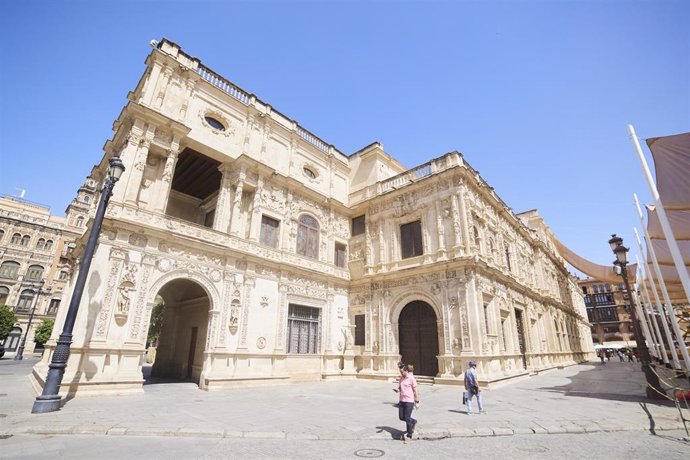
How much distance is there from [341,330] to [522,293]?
13.0 meters

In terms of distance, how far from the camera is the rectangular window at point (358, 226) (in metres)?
21.1

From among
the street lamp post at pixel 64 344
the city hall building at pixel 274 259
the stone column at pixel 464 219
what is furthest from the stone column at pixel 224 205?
the stone column at pixel 464 219

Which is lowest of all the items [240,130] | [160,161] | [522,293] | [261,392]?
[261,392]

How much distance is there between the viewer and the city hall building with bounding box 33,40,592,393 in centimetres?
1199

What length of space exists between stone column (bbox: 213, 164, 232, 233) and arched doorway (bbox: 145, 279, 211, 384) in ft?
9.86

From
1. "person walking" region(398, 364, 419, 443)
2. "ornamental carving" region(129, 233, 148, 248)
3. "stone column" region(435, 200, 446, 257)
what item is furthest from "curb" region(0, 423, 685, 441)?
"stone column" region(435, 200, 446, 257)

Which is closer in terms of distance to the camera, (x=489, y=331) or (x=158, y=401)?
(x=158, y=401)

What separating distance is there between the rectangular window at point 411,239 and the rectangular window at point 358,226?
2.87 m

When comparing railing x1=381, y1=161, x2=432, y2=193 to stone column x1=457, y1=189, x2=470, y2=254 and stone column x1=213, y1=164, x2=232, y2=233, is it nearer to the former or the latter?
stone column x1=457, y1=189, x2=470, y2=254

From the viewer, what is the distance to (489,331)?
627 inches

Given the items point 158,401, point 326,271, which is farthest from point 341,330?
point 158,401

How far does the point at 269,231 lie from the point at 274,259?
1.76 meters

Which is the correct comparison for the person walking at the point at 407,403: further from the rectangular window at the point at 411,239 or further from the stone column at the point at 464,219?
the rectangular window at the point at 411,239

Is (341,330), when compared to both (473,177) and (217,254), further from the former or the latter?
(473,177)
